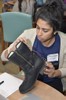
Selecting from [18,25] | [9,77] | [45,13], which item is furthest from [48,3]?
[18,25]

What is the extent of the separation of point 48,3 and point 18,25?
0.93m

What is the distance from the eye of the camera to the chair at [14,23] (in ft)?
7.07

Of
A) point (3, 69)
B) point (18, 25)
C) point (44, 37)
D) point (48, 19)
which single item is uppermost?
point (48, 19)

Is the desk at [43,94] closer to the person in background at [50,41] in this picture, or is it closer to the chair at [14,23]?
the person in background at [50,41]

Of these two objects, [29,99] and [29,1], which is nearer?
[29,99]

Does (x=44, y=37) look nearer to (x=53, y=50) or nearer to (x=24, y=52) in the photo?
(x=53, y=50)

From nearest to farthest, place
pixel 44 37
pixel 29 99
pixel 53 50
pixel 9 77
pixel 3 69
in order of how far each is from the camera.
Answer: pixel 29 99, pixel 9 77, pixel 44 37, pixel 53 50, pixel 3 69

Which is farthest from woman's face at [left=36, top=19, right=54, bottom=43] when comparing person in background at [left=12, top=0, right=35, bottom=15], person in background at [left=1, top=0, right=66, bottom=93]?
person in background at [left=12, top=0, right=35, bottom=15]

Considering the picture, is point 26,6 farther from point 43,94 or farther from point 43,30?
point 43,94

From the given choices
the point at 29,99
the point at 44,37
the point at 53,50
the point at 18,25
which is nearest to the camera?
the point at 29,99

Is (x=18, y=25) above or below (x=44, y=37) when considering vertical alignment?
below

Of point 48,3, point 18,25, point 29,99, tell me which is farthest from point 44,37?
point 18,25

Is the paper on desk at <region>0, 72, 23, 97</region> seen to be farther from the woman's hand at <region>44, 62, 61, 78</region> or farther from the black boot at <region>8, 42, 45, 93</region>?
the woman's hand at <region>44, 62, 61, 78</region>

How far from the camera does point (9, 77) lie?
132 cm
